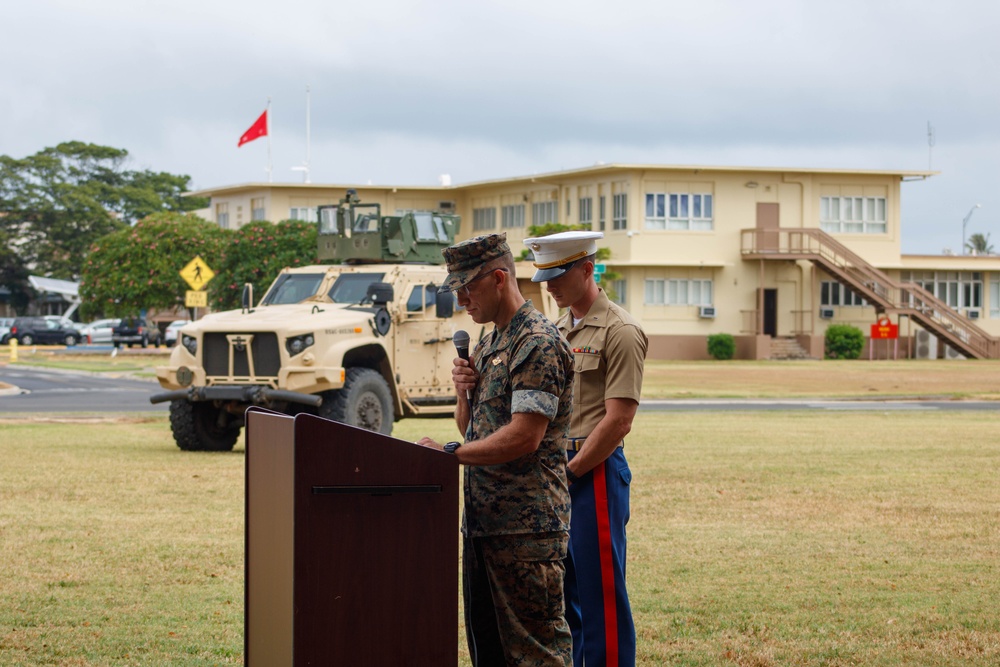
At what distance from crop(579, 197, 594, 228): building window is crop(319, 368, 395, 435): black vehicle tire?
1600 inches

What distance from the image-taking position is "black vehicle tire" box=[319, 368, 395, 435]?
15516 millimetres

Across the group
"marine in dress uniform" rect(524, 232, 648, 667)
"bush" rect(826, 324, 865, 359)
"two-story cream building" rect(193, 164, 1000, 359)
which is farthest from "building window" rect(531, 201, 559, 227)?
"marine in dress uniform" rect(524, 232, 648, 667)

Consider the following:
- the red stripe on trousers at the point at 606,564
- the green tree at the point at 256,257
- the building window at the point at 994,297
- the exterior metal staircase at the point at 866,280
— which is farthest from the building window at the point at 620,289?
the red stripe on trousers at the point at 606,564

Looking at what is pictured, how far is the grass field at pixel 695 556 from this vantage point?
21.9 feet

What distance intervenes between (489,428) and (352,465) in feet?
2.30

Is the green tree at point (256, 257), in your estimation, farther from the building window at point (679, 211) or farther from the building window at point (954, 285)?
the building window at point (954, 285)

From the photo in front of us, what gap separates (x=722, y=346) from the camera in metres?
53.1

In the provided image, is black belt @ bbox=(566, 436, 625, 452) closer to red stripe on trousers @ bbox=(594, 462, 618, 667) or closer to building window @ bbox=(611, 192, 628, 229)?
red stripe on trousers @ bbox=(594, 462, 618, 667)

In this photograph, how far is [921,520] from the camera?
10.5m

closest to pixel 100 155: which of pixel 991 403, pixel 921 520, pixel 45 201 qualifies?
pixel 45 201

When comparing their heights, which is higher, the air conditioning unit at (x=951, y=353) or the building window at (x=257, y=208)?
the building window at (x=257, y=208)

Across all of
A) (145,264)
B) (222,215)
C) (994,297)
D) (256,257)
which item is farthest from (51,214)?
(994,297)

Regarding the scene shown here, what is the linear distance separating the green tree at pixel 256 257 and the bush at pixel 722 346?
53.1 feet

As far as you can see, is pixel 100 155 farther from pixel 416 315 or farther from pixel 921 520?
pixel 921 520
